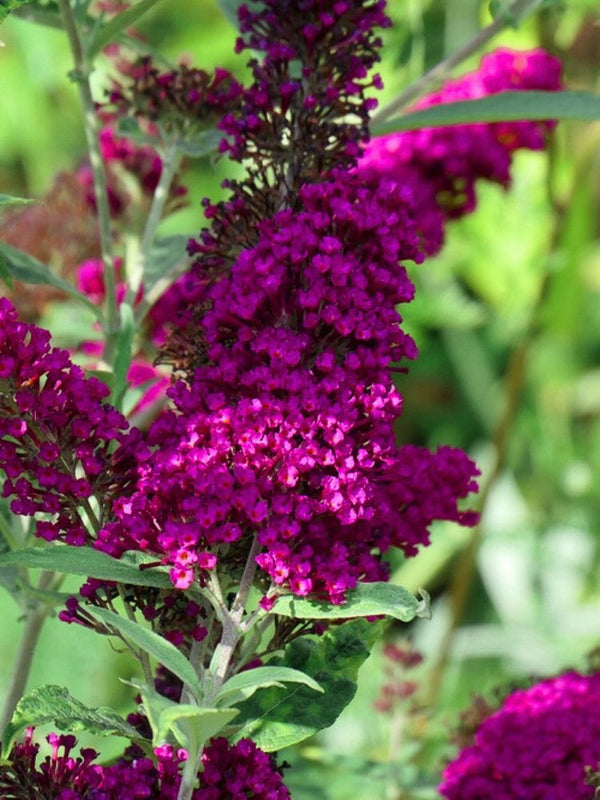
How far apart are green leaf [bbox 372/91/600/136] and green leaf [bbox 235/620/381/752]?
456mm

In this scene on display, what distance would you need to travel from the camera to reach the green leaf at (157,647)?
0.67 m

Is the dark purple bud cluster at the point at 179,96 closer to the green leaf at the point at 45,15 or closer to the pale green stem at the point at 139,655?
the green leaf at the point at 45,15

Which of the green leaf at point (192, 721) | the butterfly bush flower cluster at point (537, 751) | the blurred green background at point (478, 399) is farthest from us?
the blurred green background at point (478, 399)

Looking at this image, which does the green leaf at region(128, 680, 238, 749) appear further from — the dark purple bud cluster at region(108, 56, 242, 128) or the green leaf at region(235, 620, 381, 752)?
the dark purple bud cluster at region(108, 56, 242, 128)

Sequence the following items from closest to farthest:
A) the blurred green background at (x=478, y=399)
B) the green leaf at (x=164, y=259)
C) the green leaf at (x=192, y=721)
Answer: the green leaf at (x=192, y=721) → the green leaf at (x=164, y=259) → the blurred green background at (x=478, y=399)

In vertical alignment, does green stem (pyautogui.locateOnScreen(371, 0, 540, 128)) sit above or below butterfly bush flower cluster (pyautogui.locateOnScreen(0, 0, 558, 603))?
above

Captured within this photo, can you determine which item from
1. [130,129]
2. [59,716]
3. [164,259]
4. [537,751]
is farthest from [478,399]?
[59,716]

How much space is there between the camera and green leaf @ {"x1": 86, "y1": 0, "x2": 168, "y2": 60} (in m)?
0.95

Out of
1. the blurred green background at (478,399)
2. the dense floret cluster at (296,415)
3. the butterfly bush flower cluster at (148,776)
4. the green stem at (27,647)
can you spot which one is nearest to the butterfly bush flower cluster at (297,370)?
the dense floret cluster at (296,415)

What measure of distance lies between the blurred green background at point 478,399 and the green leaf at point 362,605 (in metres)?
0.55

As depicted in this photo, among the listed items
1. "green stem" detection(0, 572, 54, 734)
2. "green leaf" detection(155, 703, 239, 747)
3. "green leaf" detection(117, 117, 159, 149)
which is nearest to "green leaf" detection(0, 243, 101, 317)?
"green leaf" detection(117, 117, 159, 149)

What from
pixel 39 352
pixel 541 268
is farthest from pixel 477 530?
pixel 39 352

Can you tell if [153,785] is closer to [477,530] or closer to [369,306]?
[369,306]

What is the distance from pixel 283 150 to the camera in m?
0.88
